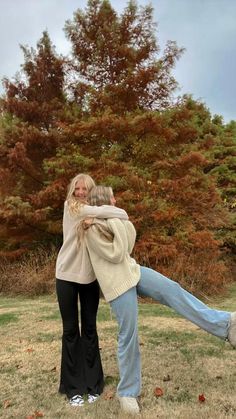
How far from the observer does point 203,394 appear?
400 centimetres

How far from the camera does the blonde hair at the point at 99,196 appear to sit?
3676 millimetres

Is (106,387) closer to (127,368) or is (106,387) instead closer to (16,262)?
(127,368)

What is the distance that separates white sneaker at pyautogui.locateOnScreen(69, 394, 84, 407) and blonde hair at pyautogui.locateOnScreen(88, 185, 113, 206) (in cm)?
172

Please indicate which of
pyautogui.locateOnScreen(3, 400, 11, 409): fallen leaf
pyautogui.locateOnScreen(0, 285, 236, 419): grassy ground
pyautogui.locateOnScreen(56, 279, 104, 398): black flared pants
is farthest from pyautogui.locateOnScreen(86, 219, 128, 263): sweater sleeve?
pyautogui.locateOnScreen(3, 400, 11, 409): fallen leaf

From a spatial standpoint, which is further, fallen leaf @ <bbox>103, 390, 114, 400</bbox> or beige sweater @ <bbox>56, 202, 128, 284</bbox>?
fallen leaf @ <bbox>103, 390, 114, 400</bbox>

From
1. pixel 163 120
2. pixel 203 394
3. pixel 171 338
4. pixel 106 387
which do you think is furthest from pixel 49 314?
pixel 163 120

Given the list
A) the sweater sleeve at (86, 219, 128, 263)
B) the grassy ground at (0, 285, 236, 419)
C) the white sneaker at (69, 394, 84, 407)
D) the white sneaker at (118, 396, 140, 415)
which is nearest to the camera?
the sweater sleeve at (86, 219, 128, 263)

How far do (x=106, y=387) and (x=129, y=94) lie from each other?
9875mm

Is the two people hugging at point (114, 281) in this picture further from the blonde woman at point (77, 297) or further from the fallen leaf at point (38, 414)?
the fallen leaf at point (38, 414)

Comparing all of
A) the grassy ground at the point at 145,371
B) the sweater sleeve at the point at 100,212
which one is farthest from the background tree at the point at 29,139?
the sweater sleeve at the point at 100,212

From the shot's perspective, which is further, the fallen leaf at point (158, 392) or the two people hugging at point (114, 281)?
the fallen leaf at point (158, 392)

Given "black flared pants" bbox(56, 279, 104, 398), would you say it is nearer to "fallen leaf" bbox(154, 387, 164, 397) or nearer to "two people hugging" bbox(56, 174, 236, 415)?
"two people hugging" bbox(56, 174, 236, 415)

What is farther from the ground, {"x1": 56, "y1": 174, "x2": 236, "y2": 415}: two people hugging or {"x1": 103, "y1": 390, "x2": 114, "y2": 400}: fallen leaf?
{"x1": 56, "y1": 174, "x2": 236, "y2": 415}: two people hugging

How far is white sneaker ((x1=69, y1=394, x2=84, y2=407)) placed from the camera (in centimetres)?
388
